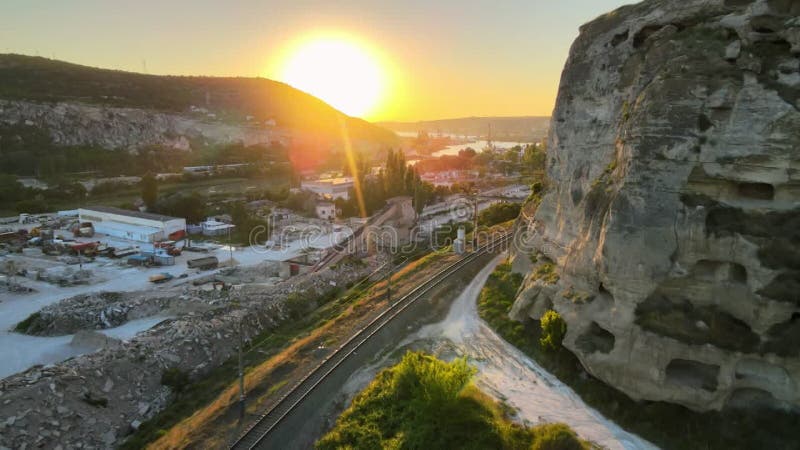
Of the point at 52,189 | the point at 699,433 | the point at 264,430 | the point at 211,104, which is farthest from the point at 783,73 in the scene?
the point at 211,104

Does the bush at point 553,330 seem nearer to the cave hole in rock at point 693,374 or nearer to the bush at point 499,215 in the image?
the cave hole in rock at point 693,374

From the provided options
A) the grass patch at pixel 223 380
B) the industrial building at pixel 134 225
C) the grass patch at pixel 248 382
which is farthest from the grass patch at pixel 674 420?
the industrial building at pixel 134 225

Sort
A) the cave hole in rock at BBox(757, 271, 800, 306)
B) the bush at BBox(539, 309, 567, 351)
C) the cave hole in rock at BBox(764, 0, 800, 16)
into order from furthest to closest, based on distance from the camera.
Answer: the bush at BBox(539, 309, 567, 351)
the cave hole in rock at BBox(764, 0, 800, 16)
the cave hole in rock at BBox(757, 271, 800, 306)

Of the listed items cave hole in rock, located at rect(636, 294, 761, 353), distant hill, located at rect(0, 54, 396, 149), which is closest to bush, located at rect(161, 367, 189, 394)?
cave hole in rock, located at rect(636, 294, 761, 353)

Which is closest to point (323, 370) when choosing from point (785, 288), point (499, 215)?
point (785, 288)

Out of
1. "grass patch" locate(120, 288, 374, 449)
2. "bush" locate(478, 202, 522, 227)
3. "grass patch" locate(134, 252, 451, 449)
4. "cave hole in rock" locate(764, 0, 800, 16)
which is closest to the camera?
"cave hole in rock" locate(764, 0, 800, 16)

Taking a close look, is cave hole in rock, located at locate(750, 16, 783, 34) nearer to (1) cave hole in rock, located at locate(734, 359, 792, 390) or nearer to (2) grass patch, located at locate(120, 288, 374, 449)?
(1) cave hole in rock, located at locate(734, 359, 792, 390)

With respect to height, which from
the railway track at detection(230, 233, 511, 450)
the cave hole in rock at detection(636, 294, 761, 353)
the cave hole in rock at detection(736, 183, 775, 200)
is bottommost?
the railway track at detection(230, 233, 511, 450)
